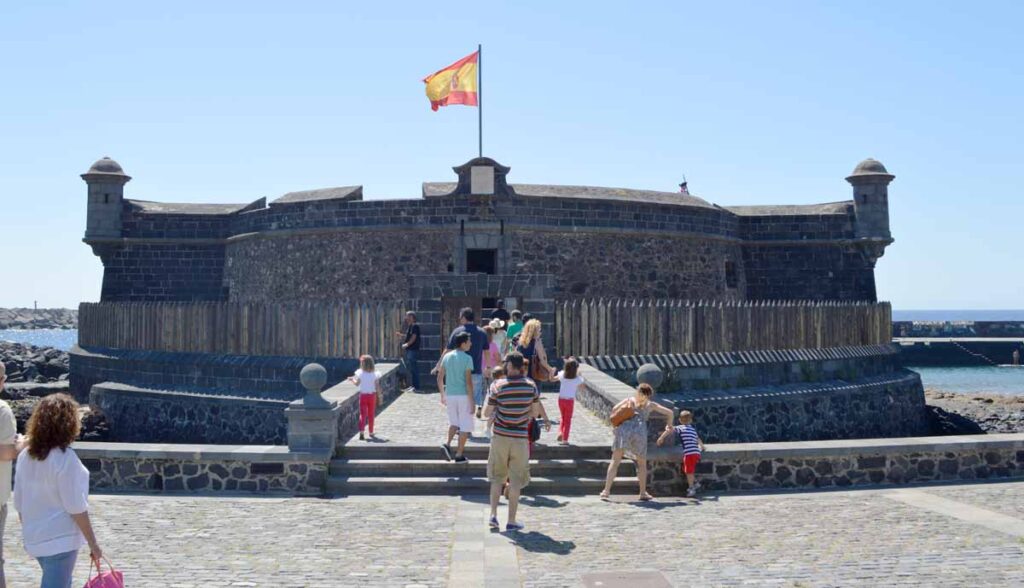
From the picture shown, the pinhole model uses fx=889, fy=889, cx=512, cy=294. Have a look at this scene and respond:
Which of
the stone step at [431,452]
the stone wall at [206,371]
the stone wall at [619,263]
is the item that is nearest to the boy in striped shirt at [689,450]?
the stone step at [431,452]

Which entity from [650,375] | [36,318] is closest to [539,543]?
[650,375]

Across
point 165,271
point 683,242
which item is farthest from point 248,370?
point 683,242

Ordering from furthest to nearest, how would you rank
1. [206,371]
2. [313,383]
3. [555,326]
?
[206,371] → [555,326] → [313,383]

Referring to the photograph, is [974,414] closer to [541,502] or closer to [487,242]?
[487,242]

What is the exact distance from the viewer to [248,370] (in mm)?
17797

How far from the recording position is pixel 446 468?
9.16 m

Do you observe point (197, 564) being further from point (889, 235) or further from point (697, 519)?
point (889, 235)

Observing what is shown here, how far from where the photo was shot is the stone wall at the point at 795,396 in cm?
1669

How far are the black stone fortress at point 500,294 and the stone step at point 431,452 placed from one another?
2267 mm

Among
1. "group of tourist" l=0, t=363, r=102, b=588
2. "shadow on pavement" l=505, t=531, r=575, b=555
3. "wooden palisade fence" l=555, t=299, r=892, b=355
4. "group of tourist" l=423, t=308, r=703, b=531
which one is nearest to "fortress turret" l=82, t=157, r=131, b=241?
"wooden palisade fence" l=555, t=299, r=892, b=355

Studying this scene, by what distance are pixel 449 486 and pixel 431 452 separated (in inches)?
28.6

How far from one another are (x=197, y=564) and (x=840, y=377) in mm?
16975

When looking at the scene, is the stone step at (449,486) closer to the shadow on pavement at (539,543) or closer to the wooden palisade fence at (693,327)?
the shadow on pavement at (539,543)

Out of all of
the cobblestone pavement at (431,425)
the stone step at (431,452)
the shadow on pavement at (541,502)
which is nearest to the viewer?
the shadow on pavement at (541,502)
